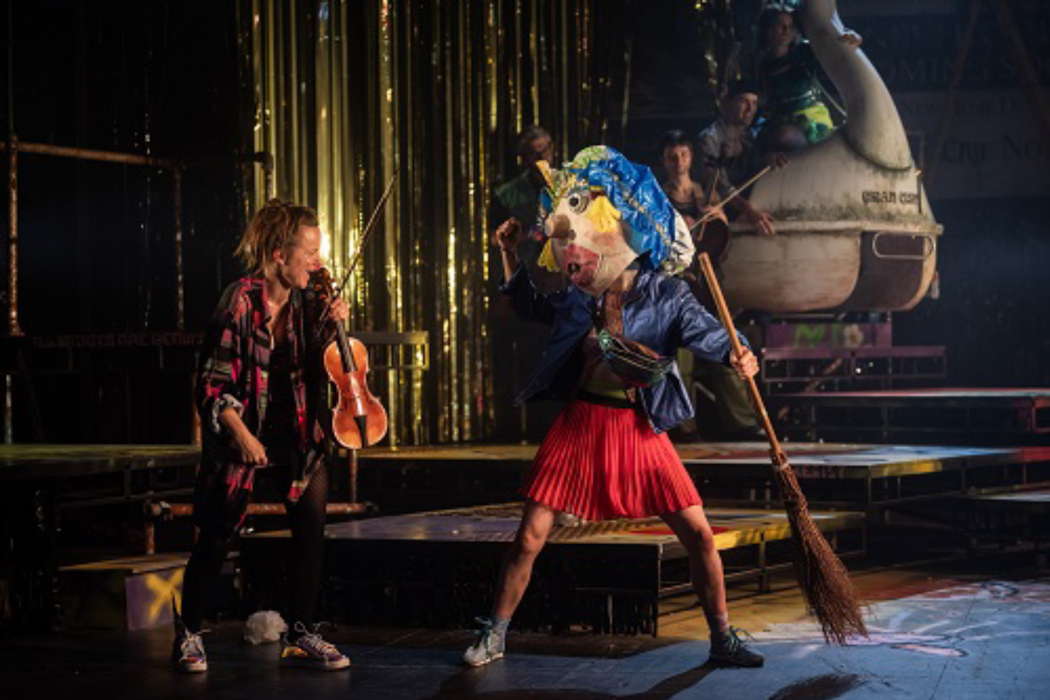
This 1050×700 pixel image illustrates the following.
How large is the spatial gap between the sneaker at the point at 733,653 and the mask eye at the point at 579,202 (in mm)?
1519

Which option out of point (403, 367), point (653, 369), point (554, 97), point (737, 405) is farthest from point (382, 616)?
point (554, 97)

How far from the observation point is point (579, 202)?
641 centimetres

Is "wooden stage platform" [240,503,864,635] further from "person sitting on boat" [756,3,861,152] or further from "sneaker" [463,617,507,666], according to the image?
"person sitting on boat" [756,3,861,152]

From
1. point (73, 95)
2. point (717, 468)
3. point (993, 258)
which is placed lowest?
point (717, 468)

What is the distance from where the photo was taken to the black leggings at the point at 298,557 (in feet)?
20.6

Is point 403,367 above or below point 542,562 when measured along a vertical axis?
above

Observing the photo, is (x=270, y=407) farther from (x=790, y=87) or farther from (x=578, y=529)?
(x=790, y=87)

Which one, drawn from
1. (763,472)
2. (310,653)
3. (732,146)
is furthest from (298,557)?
(732,146)

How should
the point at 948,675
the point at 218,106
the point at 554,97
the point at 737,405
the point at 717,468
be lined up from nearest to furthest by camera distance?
1. the point at 948,675
2. the point at 717,468
3. the point at 218,106
4. the point at 737,405
5. the point at 554,97

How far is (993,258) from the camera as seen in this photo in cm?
1288

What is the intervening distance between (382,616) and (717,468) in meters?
2.38

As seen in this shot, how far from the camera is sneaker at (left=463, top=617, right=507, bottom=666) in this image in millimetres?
6375

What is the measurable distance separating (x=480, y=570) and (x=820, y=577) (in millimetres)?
1424

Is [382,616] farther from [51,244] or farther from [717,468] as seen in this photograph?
[51,244]
